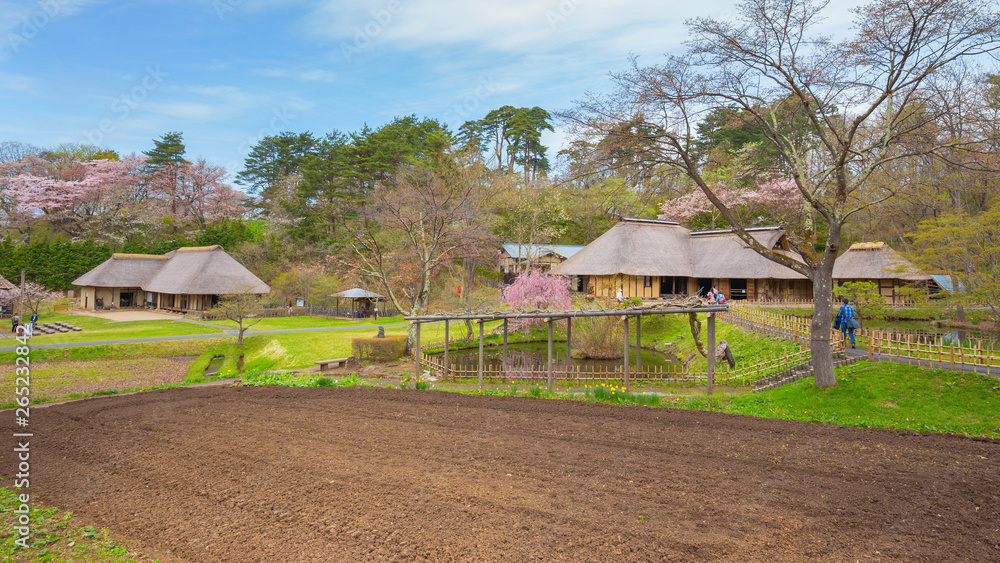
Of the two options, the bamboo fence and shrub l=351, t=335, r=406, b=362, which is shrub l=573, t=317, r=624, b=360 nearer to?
shrub l=351, t=335, r=406, b=362

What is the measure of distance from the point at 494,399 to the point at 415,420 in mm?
2283

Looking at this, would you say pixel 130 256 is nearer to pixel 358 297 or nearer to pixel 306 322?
pixel 306 322

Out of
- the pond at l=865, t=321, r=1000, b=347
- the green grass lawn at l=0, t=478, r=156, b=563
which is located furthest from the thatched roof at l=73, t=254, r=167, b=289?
the pond at l=865, t=321, r=1000, b=347

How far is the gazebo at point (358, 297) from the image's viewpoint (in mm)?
32531

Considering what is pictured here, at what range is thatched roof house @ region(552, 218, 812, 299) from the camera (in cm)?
3066

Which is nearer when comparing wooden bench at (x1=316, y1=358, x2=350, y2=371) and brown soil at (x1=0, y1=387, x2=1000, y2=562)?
brown soil at (x1=0, y1=387, x2=1000, y2=562)

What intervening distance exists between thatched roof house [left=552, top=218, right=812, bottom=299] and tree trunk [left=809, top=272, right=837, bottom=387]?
741 inches

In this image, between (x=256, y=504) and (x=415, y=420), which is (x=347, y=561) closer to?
(x=256, y=504)

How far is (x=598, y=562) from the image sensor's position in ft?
15.6

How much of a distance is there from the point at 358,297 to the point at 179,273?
13.3 meters

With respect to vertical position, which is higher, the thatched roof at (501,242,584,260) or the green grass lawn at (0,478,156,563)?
the thatched roof at (501,242,584,260)

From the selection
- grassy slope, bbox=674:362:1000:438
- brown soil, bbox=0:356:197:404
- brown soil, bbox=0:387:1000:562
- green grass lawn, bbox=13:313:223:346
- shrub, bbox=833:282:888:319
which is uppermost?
shrub, bbox=833:282:888:319

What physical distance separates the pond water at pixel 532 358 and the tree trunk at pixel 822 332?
28.6 ft

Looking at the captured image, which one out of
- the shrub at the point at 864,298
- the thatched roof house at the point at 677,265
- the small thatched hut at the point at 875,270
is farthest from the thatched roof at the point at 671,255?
the shrub at the point at 864,298
